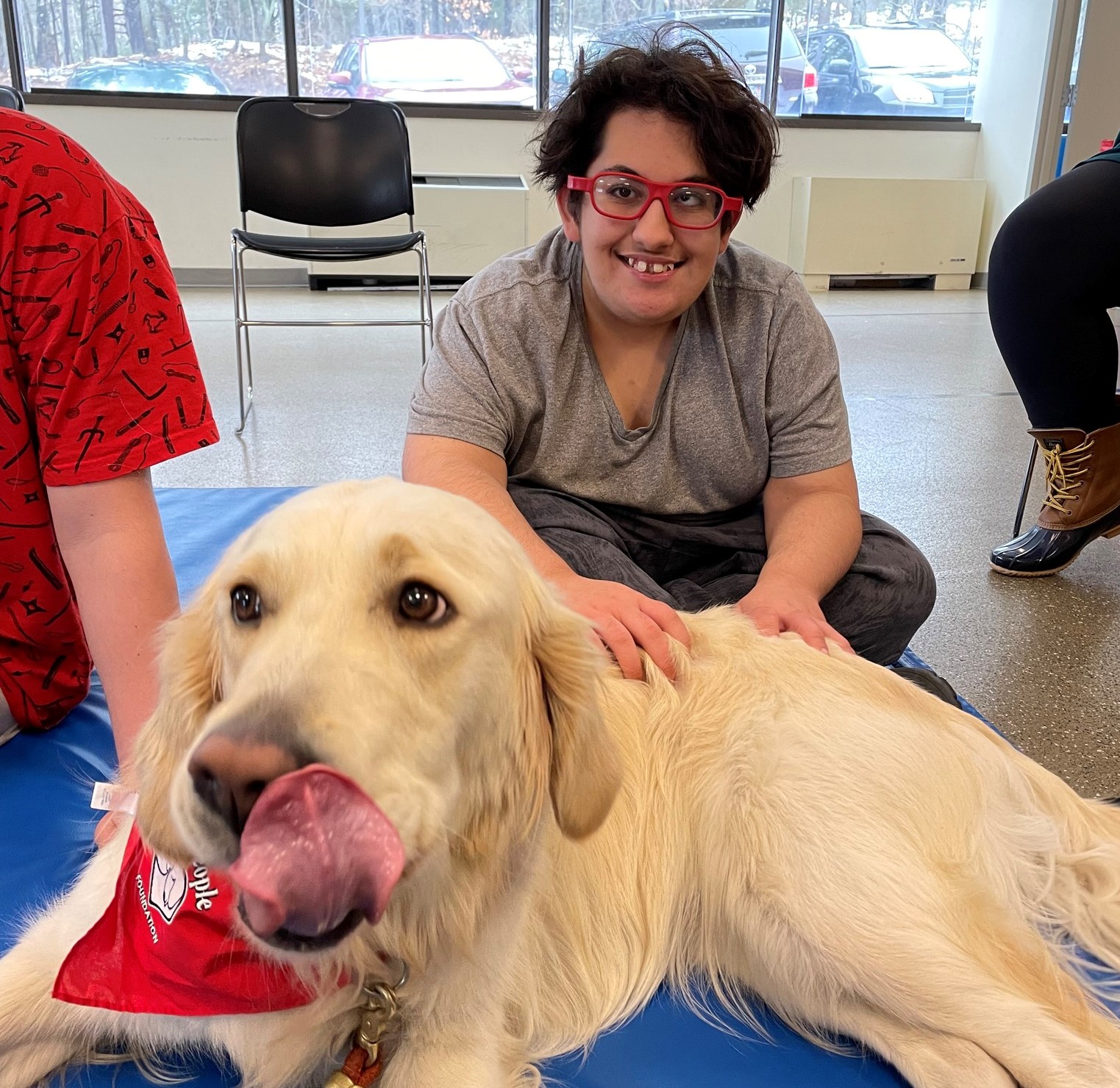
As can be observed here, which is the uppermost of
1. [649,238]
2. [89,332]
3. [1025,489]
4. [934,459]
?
[649,238]

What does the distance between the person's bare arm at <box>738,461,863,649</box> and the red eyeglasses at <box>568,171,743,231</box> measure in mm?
536

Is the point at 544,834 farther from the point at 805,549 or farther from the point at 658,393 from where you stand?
the point at 658,393

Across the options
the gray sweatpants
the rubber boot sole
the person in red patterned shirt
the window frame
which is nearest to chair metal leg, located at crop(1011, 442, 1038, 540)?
the rubber boot sole

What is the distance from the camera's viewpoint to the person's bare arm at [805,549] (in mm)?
1604

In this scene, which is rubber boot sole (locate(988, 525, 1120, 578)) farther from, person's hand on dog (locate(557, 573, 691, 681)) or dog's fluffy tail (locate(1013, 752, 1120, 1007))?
person's hand on dog (locate(557, 573, 691, 681))

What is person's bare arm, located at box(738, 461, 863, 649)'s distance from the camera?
5.26 ft

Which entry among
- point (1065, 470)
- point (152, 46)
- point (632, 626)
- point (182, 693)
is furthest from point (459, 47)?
point (182, 693)

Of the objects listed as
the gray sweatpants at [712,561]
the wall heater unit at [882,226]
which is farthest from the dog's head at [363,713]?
the wall heater unit at [882,226]

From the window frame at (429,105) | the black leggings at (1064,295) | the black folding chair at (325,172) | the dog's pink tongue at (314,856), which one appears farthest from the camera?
the window frame at (429,105)

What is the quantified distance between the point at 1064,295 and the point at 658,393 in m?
1.42

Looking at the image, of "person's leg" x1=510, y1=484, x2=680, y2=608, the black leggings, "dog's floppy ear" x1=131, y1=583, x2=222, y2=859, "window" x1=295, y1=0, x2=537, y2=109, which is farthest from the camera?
"window" x1=295, y1=0, x2=537, y2=109

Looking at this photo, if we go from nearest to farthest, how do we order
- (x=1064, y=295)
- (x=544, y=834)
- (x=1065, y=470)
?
(x=544, y=834) → (x=1064, y=295) → (x=1065, y=470)

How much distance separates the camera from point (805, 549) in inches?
71.4

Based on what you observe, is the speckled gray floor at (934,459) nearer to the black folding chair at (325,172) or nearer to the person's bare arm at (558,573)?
the black folding chair at (325,172)
